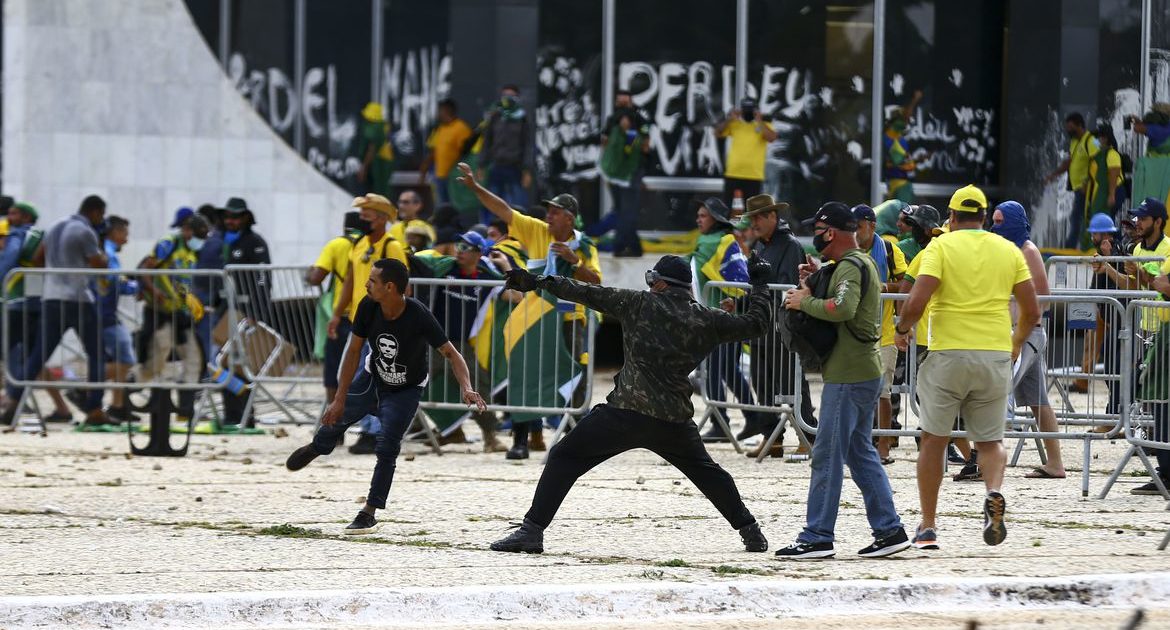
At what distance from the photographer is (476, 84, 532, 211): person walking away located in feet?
68.0

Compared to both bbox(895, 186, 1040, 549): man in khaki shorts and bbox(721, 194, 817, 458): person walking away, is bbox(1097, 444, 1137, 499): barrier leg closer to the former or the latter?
bbox(895, 186, 1040, 549): man in khaki shorts

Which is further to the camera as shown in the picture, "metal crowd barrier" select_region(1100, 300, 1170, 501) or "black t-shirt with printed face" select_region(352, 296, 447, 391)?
"metal crowd barrier" select_region(1100, 300, 1170, 501)

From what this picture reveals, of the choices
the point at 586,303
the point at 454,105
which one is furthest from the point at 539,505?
the point at 454,105

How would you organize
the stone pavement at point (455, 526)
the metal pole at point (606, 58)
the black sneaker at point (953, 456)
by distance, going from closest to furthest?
1. the stone pavement at point (455, 526)
2. the black sneaker at point (953, 456)
3. the metal pole at point (606, 58)

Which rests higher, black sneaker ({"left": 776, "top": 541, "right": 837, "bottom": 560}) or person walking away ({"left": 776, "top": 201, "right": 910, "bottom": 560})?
person walking away ({"left": 776, "top": 201, "right": 910, "bottom": 560})

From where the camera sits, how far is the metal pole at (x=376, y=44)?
22438 millimetres

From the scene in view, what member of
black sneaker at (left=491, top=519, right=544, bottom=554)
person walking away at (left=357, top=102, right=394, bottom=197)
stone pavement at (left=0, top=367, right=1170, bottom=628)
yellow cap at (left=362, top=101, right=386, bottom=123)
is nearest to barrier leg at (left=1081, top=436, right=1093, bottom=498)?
stone pavement at (left=0, top=367, right=1170, bottom=628)

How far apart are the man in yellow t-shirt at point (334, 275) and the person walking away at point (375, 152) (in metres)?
7.70

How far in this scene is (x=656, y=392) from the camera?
9.02 meters

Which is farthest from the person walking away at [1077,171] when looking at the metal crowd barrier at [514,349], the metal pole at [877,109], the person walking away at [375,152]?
the metal crowd barrier at [514,349]

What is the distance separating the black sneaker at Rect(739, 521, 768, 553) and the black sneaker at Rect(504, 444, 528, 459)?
4.71 metres

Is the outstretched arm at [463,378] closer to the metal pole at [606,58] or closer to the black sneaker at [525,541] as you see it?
the black sneaker at [525,541]

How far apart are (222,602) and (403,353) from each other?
9.23 ft

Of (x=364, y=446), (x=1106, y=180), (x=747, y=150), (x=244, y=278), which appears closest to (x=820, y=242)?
(x=364, y=446)
